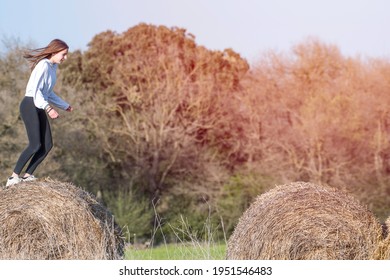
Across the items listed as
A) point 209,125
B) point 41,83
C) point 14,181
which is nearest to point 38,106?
point 41,83

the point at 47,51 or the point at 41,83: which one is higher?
the point at 47,51

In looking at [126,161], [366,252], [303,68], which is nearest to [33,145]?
[366,252]

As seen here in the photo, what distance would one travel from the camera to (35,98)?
27.3ft

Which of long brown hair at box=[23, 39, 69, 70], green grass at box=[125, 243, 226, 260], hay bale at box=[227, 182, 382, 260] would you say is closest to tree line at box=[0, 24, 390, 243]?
green grass at box=[125, 243, 226, 260]

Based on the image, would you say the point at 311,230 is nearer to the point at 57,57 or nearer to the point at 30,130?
the point at 30,130

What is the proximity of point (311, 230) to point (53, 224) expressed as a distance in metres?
2.44

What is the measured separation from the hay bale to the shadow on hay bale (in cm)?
132

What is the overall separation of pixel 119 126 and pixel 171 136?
246 centimetres

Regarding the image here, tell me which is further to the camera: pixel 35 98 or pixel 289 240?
pixel 35 98

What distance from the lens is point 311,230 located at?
7617 mm

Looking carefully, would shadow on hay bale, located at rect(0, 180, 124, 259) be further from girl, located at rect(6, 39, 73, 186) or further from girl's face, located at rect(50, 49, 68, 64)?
girl's face, located at rect(50, 49, 68, 64)

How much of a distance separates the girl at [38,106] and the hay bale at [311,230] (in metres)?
2.30
